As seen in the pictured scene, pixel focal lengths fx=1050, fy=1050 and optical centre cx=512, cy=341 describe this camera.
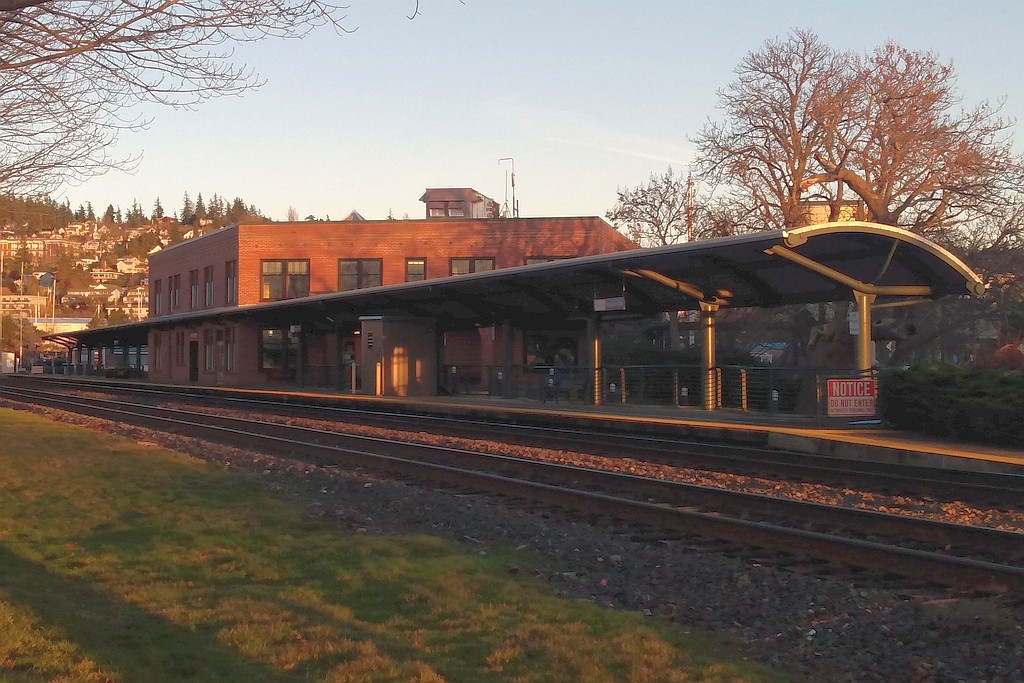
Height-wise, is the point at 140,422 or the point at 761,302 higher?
the point at 761,302

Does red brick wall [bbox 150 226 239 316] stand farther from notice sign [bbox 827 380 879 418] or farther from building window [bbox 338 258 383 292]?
notice sign [bbox 827 380 879 418]

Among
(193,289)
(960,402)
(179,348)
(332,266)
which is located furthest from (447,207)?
(960,402)

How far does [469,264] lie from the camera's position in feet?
173

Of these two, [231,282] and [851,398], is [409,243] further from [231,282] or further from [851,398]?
[851,398]

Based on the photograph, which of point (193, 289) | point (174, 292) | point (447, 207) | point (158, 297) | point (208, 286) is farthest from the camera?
point (158, 297)

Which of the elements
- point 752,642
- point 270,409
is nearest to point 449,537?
point 752,642

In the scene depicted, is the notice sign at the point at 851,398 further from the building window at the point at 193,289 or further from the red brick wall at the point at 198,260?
the building window at the point at 193,289

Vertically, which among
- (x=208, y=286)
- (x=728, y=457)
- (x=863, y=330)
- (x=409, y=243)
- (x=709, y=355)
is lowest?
(x=728, y=457)

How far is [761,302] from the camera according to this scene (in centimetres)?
2542

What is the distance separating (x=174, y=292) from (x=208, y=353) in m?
13.9

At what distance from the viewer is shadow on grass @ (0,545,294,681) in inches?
216

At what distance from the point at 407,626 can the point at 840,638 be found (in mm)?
2614

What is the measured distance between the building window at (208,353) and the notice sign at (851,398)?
4041 centimetres

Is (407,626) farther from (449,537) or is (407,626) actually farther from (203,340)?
(203,340)
